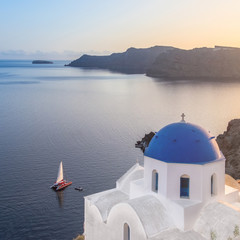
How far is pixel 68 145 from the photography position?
51.6 meters

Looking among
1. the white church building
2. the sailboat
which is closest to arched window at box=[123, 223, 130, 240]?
the white church building

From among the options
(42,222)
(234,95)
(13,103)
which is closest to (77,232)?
(42,222)

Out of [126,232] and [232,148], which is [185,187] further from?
[232,148]

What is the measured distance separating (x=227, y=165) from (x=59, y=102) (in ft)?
211

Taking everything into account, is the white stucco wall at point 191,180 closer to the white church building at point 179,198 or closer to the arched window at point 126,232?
the white church building at point 179,198

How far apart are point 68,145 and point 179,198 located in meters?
37.0

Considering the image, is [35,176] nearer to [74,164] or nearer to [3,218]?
[74,164]

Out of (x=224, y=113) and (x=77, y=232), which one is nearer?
(x=77, y=232)

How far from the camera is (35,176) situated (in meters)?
39.8

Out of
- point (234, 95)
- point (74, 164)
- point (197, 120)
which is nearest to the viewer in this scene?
point (74, 164)

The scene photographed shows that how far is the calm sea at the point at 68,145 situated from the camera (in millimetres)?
31767

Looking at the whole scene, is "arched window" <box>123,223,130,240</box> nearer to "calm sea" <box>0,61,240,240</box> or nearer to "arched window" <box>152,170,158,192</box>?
"arched window" <box>152,170,158,192</box>

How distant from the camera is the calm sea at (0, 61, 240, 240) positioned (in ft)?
104

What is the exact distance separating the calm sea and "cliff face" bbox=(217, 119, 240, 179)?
489 inches
